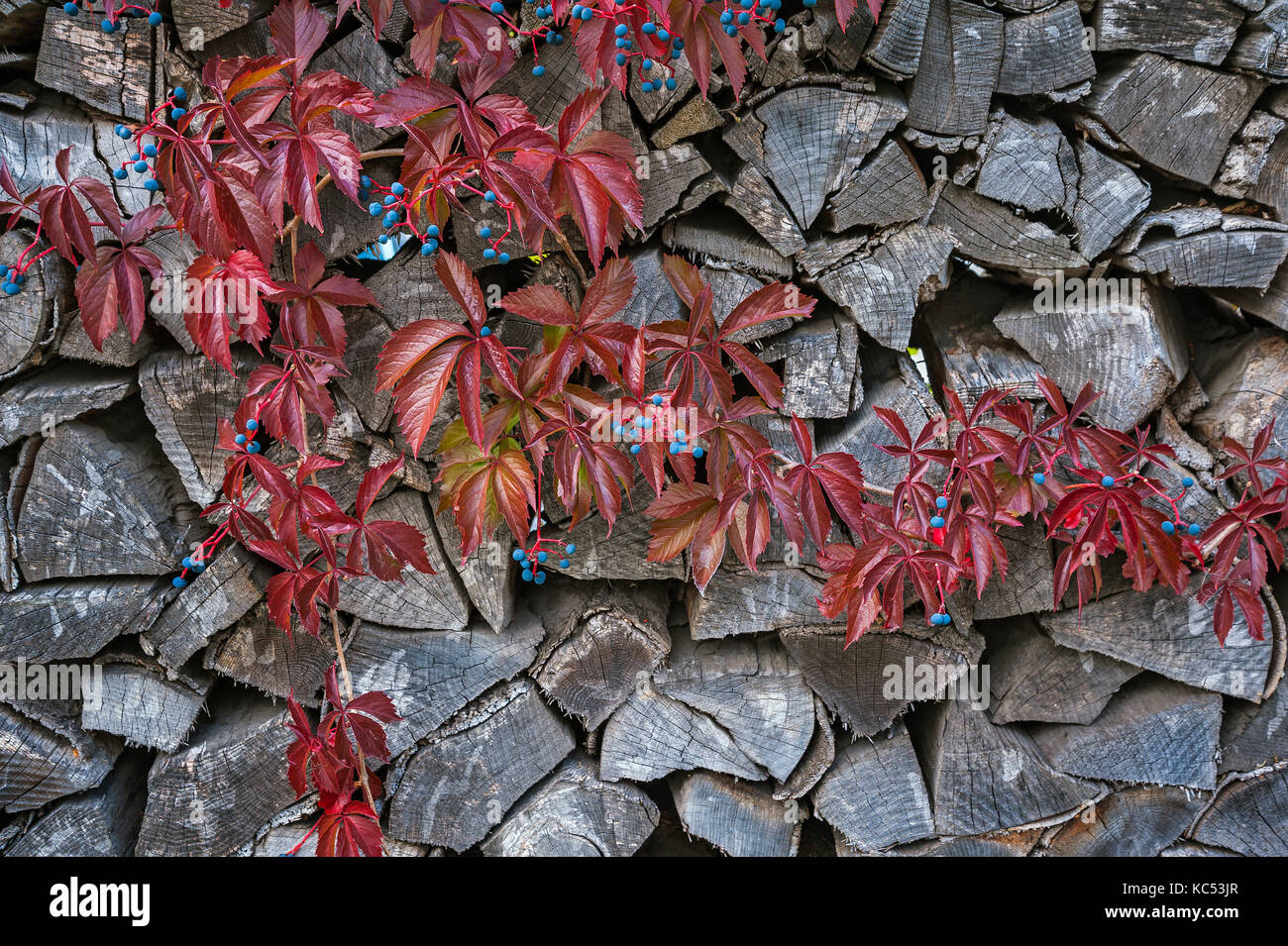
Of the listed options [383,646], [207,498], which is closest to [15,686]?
[207,498]

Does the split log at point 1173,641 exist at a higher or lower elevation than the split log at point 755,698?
higher

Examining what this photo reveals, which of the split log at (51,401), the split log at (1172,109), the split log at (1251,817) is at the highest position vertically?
the split log at (1172,109)

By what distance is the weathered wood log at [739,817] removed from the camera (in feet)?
5.83

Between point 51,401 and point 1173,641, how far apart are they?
2.19 meters

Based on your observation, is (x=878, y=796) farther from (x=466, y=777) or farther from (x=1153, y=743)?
(x=466, y=777)

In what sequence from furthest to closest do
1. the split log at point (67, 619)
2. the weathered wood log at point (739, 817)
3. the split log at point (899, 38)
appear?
the weathered wood log at point (739, 817), the split log at point (67, 619), the split log at point (899, 38)

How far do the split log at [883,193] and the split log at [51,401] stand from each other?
1372 mm

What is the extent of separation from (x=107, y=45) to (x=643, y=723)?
5.24ft

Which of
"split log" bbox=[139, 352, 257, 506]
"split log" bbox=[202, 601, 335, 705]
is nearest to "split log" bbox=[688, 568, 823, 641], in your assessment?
"split log" bbox=[202, 601, 335, 705]

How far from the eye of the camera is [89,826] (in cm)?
173

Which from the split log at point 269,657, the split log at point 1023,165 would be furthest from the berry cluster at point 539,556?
the split log at point 1023,165

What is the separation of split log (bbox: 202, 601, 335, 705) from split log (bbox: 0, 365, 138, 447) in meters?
0.48

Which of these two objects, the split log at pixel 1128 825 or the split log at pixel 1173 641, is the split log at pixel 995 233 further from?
the split log at pixel 1128 825
